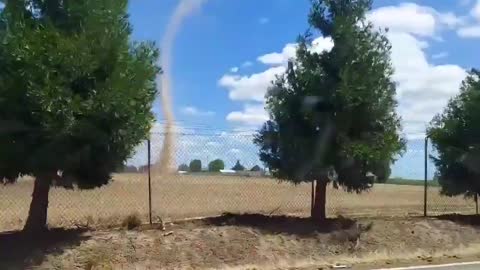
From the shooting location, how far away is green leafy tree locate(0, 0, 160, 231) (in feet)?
33.1

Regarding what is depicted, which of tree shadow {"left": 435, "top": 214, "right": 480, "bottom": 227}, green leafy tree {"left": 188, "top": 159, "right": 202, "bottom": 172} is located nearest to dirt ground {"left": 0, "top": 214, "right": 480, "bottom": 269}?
tree shadow {"left": 435, "top": 214, "right": 480, "bottom": 227}

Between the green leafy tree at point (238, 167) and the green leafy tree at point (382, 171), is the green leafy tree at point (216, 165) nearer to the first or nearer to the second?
the green leafy tree at point (238, 167)

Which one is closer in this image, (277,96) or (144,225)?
(144,225)

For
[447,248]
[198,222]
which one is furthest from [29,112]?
[447,248]

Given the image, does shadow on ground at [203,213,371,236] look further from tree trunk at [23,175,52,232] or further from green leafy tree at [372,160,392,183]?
tree trunk at [23,175,52,232]

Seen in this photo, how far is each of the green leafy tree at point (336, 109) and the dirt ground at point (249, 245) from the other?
124 cm

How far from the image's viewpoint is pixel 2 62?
10242mm

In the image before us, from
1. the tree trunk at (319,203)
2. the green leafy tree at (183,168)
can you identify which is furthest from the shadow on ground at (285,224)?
the green leafy tree at (183,168)

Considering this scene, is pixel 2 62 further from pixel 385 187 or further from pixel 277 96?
pixel 385 187

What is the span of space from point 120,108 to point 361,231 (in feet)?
19.7

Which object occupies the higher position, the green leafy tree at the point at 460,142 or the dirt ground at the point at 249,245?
the green leafy tree at the point at 460,142

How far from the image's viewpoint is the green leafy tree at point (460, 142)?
56.7 ft

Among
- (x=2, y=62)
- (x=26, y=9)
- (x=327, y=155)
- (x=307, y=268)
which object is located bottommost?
(x=307, y=268)

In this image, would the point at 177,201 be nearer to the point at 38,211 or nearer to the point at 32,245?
the point at 38,211
